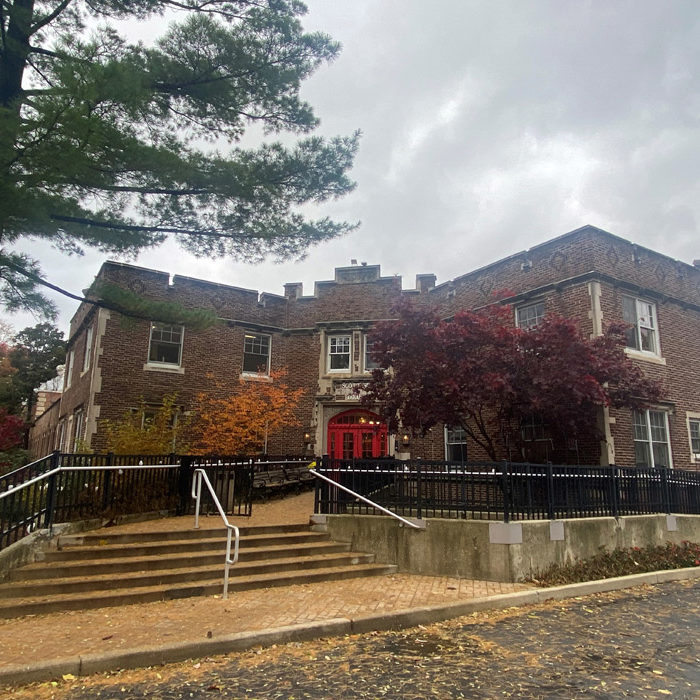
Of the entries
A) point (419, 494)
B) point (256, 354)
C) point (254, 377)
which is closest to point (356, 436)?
point (254, 377)

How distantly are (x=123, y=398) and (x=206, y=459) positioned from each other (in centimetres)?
780

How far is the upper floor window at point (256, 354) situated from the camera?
1969 centimetres

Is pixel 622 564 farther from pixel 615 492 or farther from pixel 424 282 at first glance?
pixel 424 282

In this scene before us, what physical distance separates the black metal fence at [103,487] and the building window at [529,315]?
9.36m

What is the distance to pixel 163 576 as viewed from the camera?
7.19 meters

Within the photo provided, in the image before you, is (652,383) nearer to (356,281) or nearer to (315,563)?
(315,563)

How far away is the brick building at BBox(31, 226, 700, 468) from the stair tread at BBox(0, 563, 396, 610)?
253 inches

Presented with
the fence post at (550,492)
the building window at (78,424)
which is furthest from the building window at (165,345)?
the fence post at (550,492)

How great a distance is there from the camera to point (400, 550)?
352 inches

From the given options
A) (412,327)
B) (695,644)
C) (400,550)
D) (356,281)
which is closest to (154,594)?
(400,550)

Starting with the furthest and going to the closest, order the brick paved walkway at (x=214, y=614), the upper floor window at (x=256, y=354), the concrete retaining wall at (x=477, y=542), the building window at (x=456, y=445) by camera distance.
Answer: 1. the upper floor window at (x=256, y=354)
2. the building window at (x=456, y=445)
3. the concrete retaining wall at (x=477, y=542)
4. the brick paved walkway at (x=214, y=614)

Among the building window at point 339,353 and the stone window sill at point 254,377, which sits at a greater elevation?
the building window at point 339,353

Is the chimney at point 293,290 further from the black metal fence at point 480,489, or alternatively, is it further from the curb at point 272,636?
the curb at point 272,636

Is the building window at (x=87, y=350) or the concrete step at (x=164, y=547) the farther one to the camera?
the building window at (x=87, y=350)
